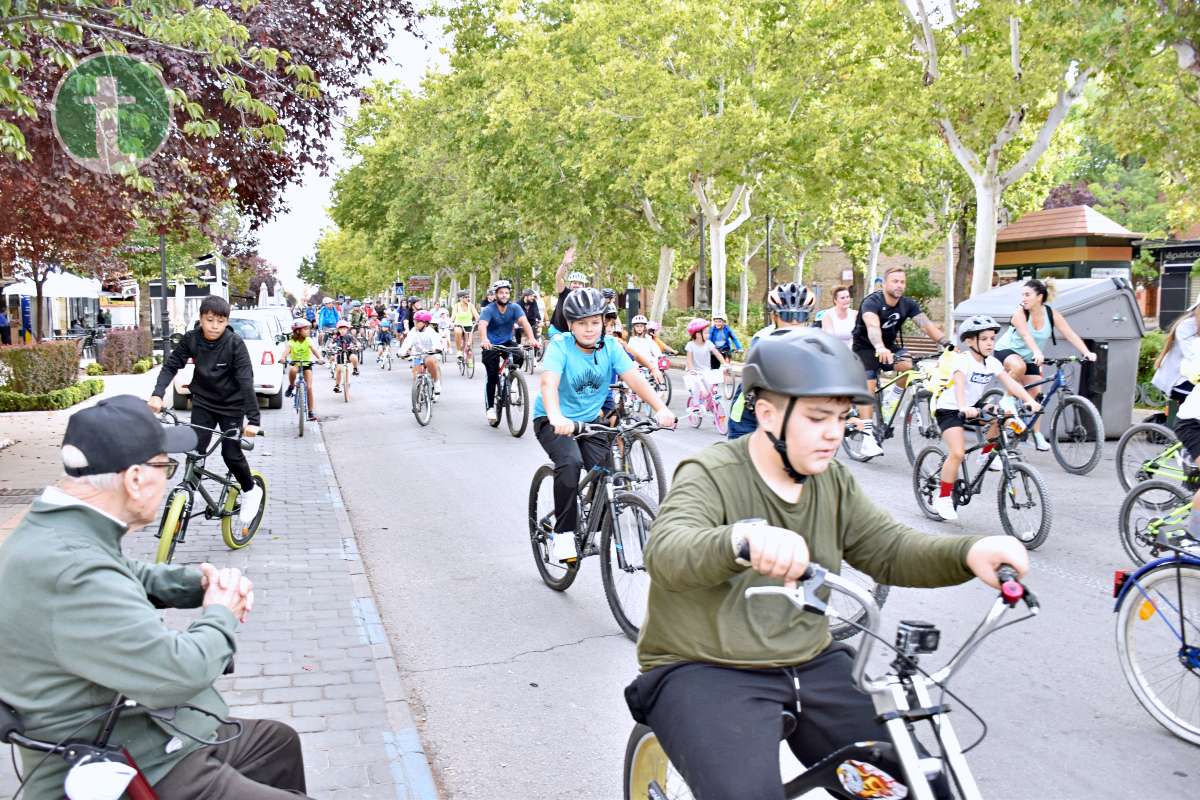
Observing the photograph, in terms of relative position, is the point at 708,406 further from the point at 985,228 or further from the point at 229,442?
the point at 229,442

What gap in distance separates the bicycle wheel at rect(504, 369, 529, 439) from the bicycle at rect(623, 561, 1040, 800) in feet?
39.6

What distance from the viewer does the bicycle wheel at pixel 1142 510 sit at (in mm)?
7203

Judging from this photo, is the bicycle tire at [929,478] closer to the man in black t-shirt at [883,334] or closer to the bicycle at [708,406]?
the man in black t-shirt at [883,334]

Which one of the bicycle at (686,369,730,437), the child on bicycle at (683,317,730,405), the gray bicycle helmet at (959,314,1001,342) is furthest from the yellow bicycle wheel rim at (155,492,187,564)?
the child on bicycle at (683,317,730,405)

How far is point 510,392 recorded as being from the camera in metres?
15.4

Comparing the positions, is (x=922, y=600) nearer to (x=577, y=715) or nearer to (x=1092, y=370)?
(x=577, y=715)

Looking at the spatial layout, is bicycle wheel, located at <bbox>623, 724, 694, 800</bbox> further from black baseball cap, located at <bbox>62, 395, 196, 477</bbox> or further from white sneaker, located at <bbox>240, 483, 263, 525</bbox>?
white sneaker, located at <bbox>240, 483, 263, 525</bbox>

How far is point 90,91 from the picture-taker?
26.0 feet

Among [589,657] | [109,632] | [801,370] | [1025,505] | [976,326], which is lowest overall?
[589,657]

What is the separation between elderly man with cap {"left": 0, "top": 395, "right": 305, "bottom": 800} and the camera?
241 centimetres

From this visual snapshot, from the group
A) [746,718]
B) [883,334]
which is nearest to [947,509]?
[883,334]

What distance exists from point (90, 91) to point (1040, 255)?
43104mm

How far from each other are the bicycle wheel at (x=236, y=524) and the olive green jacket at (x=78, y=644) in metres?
5.57

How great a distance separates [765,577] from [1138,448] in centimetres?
775
